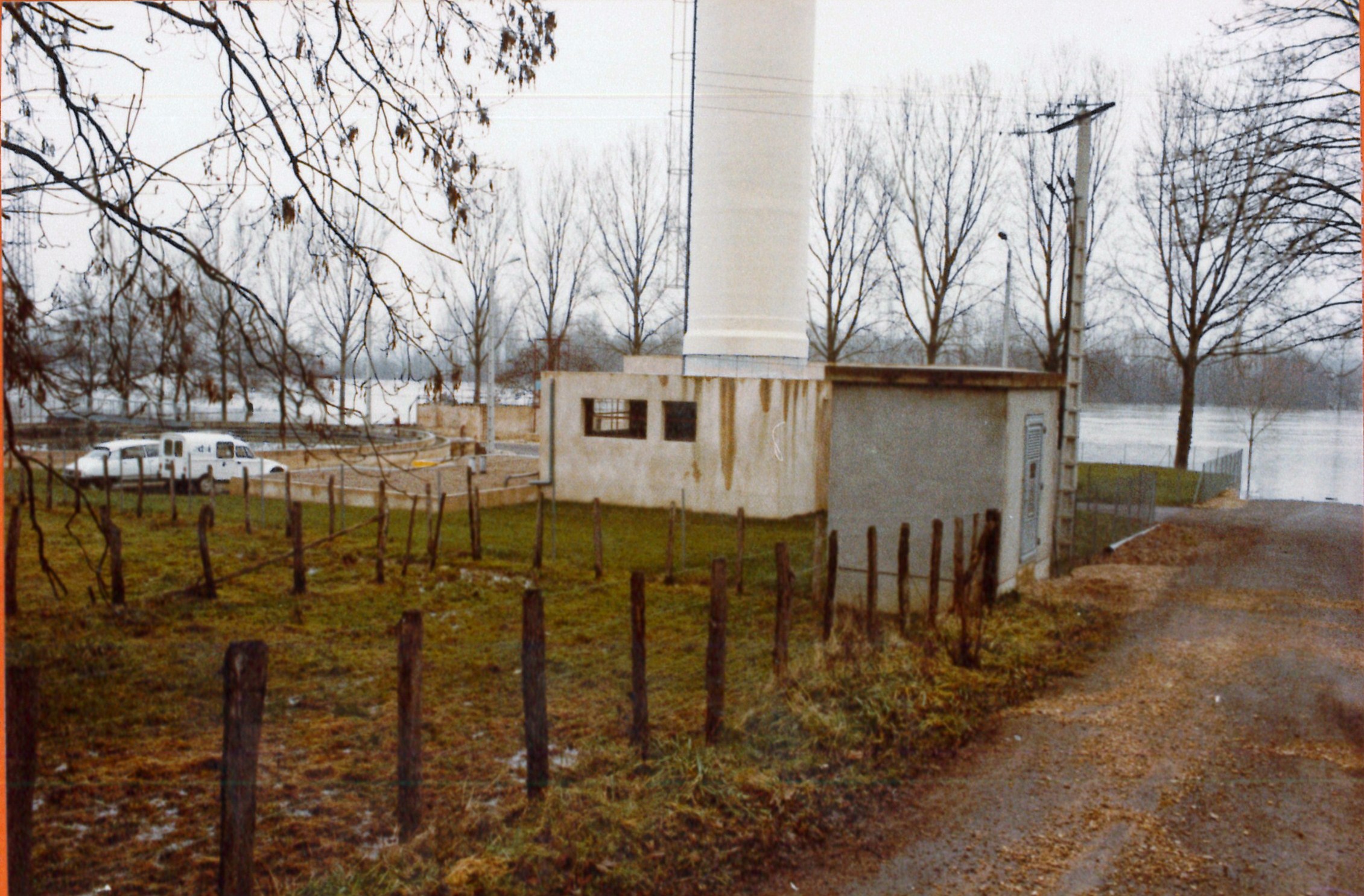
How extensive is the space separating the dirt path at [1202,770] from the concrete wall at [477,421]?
156 centimetres

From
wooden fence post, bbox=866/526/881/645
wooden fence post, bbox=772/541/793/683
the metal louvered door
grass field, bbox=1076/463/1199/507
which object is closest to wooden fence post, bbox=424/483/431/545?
wooden fence post, bbox=772/541/793/683

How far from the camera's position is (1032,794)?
121 inches

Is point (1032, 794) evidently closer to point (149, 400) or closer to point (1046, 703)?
point (1046, 703)

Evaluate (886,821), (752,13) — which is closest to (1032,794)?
(886,821)

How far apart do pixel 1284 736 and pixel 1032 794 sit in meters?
0.83

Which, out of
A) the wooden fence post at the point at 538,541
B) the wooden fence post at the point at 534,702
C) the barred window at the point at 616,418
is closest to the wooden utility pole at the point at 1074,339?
the barred window at the point at 616,418

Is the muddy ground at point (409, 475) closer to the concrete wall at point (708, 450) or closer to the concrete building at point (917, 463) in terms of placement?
the concrete wall at point (708, 450)

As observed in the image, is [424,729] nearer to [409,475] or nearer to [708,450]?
[409,475]

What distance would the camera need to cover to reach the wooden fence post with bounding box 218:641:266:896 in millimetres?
2102

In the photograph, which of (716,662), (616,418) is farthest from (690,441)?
(716,662)

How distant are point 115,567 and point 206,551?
0.77 ft

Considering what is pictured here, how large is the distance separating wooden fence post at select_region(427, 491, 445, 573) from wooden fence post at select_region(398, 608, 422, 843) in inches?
21.3

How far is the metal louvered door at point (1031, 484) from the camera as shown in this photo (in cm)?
618

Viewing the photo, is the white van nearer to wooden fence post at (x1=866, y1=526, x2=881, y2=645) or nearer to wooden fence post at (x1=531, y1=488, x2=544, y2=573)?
wooden fence post at (x1=531, y1=488, x2=544, y2=573)
